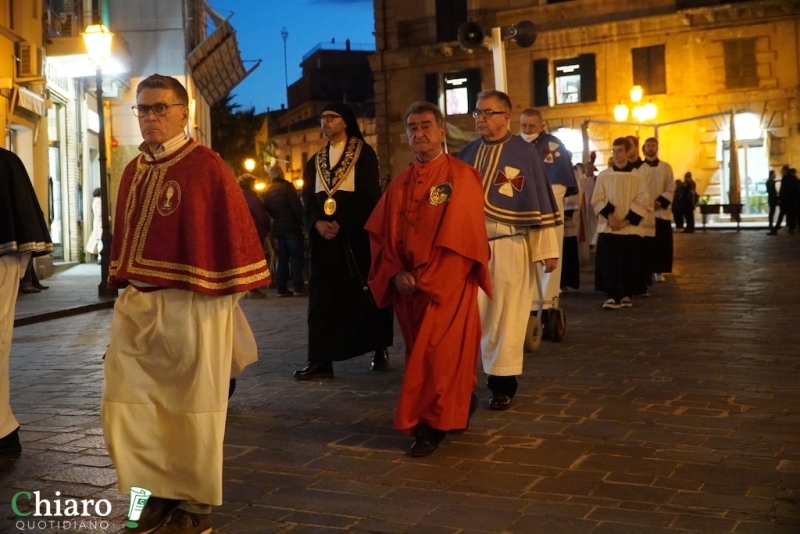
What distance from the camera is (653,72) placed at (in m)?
39.5

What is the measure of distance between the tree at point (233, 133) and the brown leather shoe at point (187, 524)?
158 feet

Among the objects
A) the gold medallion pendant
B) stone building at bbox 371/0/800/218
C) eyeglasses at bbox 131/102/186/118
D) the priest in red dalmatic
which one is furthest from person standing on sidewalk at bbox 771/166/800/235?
eyeglasses at bbox 131/102/186/118

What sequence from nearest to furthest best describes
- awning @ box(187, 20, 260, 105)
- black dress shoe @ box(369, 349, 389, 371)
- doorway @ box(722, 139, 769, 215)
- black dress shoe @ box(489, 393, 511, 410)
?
1. black dress shoe @ box(489, 393, 511, 410)
2. black dress shoe @ box(369, 349, 389, 371)
3. awning @ box(187, 20, 260, 105)
4. doorway @ box(722, 139, 769, 215)

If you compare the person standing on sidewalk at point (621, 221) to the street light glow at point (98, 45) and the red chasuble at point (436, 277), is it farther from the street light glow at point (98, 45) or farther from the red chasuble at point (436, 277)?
the street light glow at point (98, 45)

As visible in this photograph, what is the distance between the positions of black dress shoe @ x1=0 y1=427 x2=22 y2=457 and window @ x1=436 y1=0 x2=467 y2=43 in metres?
40.2

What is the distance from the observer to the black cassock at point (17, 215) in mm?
5574

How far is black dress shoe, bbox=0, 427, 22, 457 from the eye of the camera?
562 centimetres

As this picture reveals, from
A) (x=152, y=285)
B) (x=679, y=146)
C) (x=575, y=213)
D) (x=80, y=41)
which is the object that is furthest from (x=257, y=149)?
(x=152, y=285)

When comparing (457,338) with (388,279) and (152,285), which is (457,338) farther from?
(152,285)

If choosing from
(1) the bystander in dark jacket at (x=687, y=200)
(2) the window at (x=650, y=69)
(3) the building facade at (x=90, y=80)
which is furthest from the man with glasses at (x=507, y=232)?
(2) the window at (x=650, y=69)

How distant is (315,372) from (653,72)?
112 ft

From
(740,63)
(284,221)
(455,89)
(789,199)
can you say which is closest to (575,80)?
(455,89)

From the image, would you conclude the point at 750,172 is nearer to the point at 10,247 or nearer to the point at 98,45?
the point at 98,45

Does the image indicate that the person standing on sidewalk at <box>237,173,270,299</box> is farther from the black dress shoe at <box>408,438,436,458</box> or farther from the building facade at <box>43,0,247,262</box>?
the black dress shoe at <box>408,438,436,458</box>
